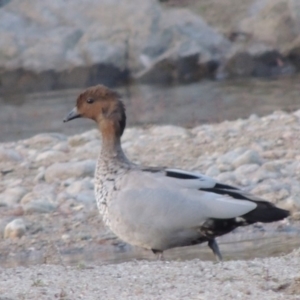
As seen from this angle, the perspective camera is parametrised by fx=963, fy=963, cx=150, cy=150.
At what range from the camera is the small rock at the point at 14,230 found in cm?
811

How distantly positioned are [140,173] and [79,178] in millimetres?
3073

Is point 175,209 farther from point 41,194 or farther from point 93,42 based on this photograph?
point 93,42

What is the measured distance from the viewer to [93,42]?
2019 centimetres

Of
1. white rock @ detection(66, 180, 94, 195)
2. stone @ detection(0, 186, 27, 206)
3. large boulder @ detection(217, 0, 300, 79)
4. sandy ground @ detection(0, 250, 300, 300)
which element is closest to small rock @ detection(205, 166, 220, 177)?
white rock @ detection(66, 180, 94, 195)

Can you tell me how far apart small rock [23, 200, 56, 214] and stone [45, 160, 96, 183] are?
0.86 meters

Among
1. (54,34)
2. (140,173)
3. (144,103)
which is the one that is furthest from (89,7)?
(140,173)

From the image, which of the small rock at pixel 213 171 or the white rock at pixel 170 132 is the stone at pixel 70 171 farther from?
the white rock at pixel 170 132

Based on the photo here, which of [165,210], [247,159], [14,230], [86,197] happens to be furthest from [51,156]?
[165,210]

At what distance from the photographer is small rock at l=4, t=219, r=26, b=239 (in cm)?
811

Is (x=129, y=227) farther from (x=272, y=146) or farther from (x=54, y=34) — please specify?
(x=54, y=34)

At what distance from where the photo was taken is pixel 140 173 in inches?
260

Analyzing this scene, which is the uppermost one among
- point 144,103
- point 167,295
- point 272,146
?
point 167,295

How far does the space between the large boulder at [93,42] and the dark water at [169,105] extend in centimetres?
81

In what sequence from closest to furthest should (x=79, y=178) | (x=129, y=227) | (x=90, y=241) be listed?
(x=129, y=227)
(x=90, y=241)
(x=79, y=178)
